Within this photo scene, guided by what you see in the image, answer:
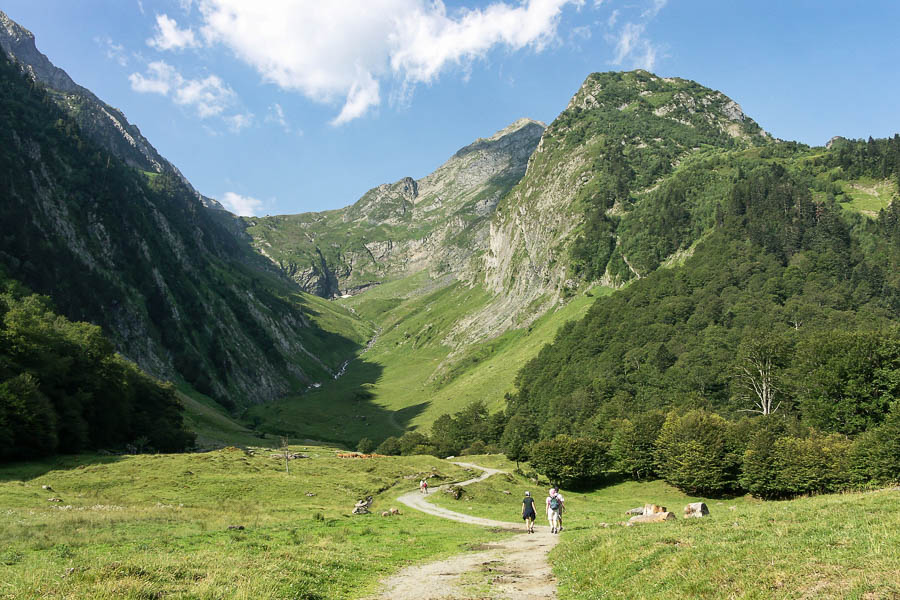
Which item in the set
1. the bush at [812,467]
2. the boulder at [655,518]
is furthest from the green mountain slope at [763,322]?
the boulder at [655,518]

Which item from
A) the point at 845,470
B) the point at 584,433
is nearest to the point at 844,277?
the point at 584,433

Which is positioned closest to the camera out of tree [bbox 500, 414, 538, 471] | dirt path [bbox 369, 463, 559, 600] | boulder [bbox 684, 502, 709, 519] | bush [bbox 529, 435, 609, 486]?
dirt path [bbox 369, 463, 559, 600]

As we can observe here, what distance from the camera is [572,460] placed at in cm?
8294

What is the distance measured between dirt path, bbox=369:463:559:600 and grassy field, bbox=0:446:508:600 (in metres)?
1.38

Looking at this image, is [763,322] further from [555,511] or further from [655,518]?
[555,511]

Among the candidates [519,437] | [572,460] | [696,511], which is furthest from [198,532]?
[519,437]

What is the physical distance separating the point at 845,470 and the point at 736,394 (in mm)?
48845

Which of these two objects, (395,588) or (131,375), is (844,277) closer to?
(395,588)

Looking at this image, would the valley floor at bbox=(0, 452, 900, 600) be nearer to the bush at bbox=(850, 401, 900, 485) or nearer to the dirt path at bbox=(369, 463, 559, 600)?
the dirt path at bbox=(369, 463, 559, 600)

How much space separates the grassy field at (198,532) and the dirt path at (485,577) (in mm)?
1376

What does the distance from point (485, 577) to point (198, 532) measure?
2132 cm

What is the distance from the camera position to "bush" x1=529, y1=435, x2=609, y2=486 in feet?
272

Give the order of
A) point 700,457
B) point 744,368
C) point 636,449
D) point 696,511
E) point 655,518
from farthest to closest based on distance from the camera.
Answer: point 744,368, point 636,449, point 700,457, point 696,511, point 655,518

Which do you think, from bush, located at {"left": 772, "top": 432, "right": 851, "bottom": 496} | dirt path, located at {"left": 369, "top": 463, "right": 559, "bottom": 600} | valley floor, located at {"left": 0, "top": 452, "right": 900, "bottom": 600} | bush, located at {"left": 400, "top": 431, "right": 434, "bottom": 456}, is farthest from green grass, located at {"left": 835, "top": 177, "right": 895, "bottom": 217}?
dirt path, located at {"left": 369, "top": 463, "right": 559, "bottom": 600}
